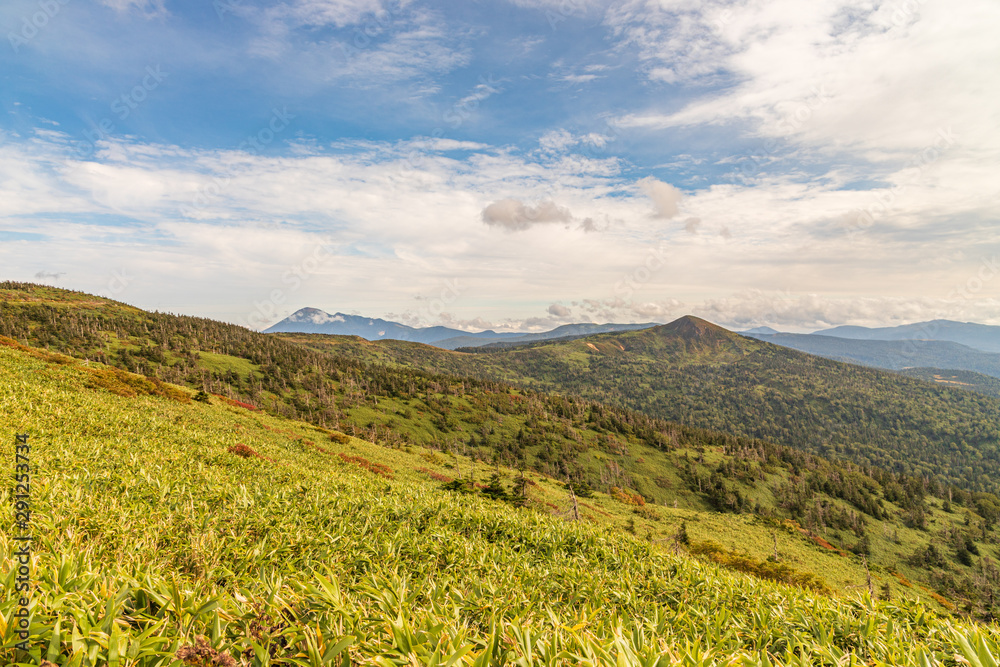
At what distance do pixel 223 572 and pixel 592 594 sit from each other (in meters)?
7.15

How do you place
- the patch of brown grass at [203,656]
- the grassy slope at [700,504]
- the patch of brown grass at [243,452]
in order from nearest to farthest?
the patch of brown grass at [203,656] → the patch of brown grass at [243,452] → the grassy slope at [700,504]

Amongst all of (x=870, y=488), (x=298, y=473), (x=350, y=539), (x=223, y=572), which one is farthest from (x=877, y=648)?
(x=870, y=488)

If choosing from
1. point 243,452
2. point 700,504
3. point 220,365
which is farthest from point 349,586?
point 220,365

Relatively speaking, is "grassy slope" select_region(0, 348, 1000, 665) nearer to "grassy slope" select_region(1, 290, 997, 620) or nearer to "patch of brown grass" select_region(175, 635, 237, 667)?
"patch of brown grass" select_region(175, 635, 237, 667)

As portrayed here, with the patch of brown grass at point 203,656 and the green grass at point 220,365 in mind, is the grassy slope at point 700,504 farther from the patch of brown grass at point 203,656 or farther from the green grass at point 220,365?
the patch of brown grass at point 203,656

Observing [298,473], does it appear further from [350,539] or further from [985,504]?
[985,504]

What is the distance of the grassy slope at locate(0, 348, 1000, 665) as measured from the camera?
3.72 metres

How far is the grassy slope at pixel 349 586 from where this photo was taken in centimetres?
372

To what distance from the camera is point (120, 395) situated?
30703 mm

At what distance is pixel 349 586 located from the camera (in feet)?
20.3

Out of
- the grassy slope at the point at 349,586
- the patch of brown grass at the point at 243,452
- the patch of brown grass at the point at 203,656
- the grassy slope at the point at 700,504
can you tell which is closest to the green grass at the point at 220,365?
the grassy slope at the point at 700,504

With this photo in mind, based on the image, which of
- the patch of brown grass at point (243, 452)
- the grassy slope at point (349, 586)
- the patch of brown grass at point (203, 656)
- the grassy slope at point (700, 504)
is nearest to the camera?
the patch of brown grass at point (203, 656)

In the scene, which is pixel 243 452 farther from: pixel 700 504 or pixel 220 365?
pixel 220 365

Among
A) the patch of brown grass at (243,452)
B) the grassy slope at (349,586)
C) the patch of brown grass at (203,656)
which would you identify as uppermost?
the patch of brown grass at (203,656)
